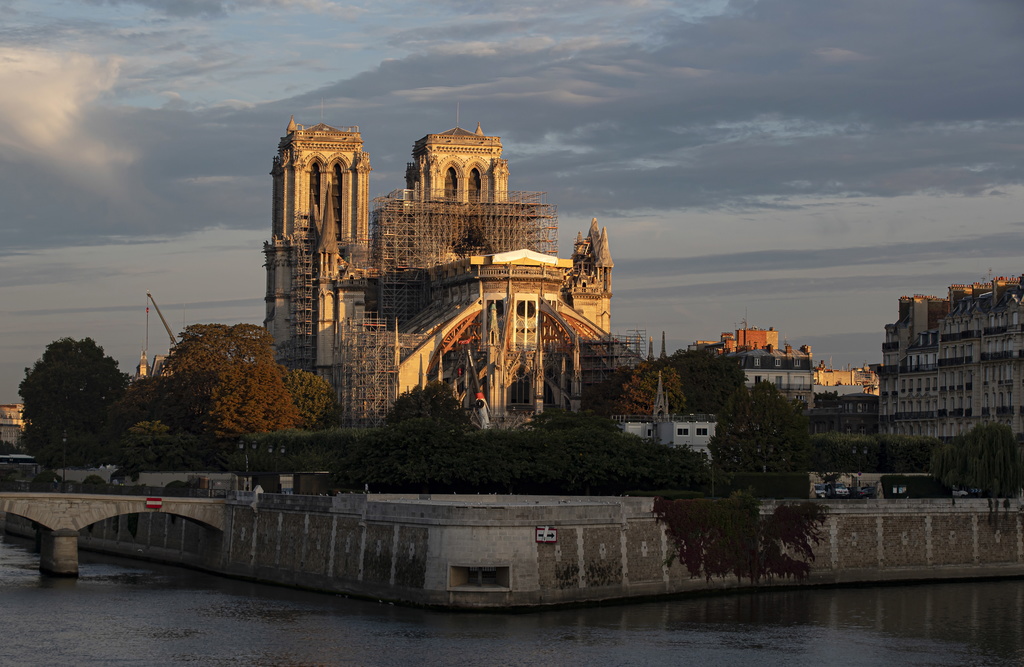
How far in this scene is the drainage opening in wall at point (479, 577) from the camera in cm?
5719

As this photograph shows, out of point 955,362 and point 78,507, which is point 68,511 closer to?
point 78,507

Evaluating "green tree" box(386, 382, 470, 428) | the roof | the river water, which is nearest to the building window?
the river water

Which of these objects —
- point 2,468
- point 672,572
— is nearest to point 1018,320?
point 672,572

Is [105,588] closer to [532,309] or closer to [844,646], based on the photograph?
[844,646]

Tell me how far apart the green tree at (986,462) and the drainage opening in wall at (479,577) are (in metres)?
24.4

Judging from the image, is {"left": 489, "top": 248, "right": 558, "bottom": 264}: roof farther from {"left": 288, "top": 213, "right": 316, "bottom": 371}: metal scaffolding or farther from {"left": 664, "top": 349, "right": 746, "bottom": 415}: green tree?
{"left": 664, "top": 349, "right": 746, "bottom": 415}: green tree

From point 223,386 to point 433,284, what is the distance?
2219 centimetres

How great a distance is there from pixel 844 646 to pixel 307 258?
79.2 meters

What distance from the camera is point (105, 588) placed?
Result: 67.2 metres

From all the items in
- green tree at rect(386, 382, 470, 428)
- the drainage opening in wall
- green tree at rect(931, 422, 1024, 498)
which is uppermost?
green tree at rect(386, 382, 470, 428)

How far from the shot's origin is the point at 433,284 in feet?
395

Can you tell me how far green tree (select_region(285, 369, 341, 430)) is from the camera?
109 m

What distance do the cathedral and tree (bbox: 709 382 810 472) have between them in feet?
86.0

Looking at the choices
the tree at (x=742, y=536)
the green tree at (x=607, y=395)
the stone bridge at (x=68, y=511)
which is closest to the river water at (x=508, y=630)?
the tree at (x=742, y=536)
